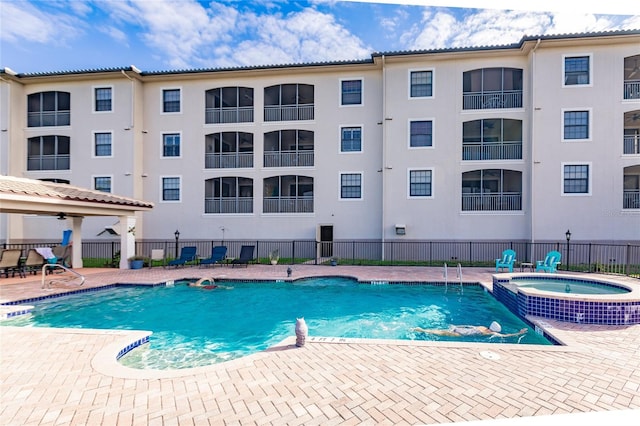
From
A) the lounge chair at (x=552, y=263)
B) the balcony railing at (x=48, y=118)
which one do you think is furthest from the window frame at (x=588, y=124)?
the balcony railing at (x=48, y=118)

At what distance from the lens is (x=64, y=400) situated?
3543 mm

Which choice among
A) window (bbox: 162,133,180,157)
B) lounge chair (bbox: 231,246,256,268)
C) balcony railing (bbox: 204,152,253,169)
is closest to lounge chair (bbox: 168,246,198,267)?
lounge chair (bbox: 231,246,256,268)

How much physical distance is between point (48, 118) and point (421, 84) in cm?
2265

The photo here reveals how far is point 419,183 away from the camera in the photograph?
17250 mm

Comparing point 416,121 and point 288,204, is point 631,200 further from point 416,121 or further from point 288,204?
point 288,204

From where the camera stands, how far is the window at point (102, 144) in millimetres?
19203

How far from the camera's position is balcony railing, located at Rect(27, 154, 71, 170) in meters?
19.6

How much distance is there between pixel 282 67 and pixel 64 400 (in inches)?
700

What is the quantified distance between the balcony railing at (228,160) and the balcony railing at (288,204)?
2561 mm

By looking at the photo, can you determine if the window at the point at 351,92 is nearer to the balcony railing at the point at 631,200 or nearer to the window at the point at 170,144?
the window at the point at 170,144

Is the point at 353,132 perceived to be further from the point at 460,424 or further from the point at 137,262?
the point at 460,424

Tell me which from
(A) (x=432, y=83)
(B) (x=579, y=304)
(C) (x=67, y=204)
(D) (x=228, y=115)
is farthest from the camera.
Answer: (D) (x=228, y=115)

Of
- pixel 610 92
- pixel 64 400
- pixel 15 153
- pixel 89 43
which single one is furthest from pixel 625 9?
pixel 15 153

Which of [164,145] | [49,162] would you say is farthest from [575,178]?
[49,162]
